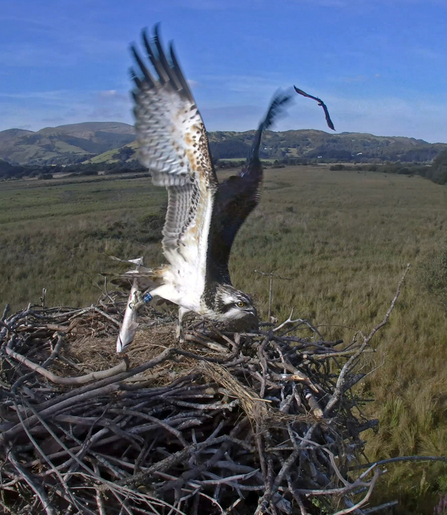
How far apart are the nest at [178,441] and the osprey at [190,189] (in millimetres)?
660

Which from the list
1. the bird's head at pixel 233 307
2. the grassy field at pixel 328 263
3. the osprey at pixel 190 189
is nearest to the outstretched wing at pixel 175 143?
the osprey at pixel 190 189

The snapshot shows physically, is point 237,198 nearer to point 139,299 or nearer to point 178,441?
point 139,299

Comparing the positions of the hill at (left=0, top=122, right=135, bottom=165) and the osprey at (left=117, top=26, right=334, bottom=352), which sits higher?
the hill at (left=0, top=122, right=135, bottom=165)

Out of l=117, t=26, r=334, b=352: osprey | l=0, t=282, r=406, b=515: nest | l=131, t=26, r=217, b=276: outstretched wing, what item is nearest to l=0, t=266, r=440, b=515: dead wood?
l=0, t=282, r=406, b=515: nest

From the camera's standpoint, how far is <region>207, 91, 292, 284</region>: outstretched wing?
12.3ft

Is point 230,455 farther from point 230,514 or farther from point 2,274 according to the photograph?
point 2,274

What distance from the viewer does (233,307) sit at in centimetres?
407

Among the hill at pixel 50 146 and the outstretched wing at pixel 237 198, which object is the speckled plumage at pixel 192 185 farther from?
the hill at pixel 50 146

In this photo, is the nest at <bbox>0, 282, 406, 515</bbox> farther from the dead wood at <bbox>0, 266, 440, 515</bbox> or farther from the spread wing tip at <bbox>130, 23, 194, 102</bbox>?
the spread wing tip at <bbox>130, 23, 194, 102</bbox>

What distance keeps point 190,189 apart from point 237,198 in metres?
0.40

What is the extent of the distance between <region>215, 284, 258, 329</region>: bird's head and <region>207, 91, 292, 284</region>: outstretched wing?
0.21 metres

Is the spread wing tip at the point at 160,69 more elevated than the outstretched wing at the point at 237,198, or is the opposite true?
the spread wing tip at the point at 160,69

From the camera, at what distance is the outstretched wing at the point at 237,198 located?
3758mm

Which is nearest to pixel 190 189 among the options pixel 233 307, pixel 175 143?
pixel 175 143
